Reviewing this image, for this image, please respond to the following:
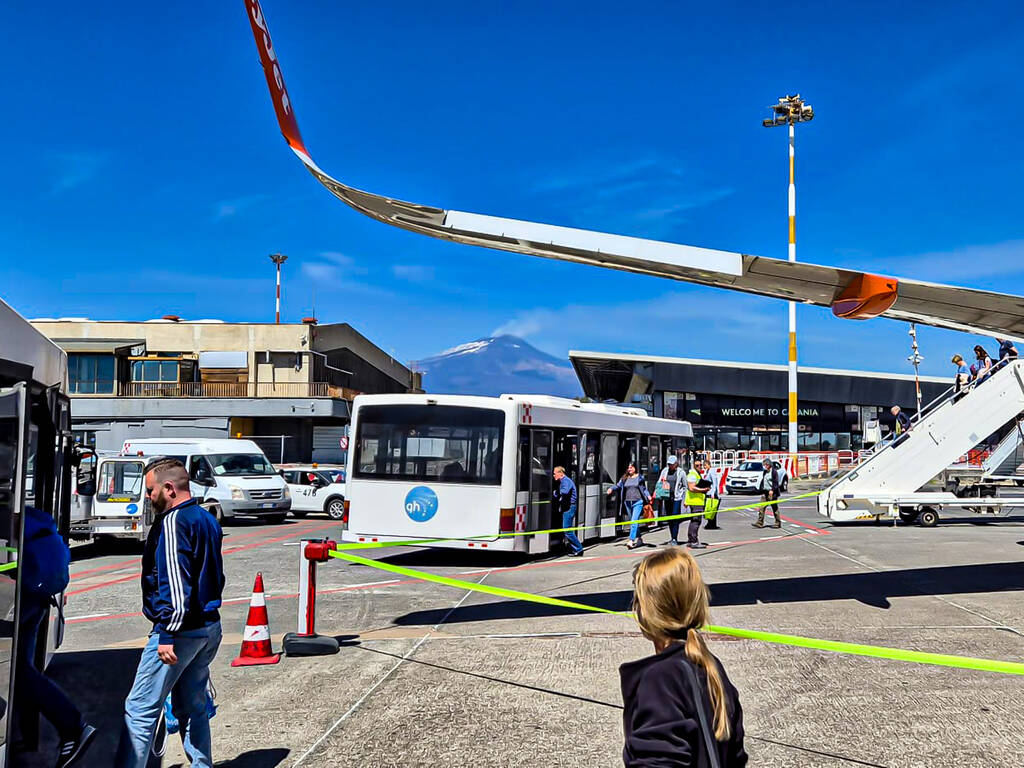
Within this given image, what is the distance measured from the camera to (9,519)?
484cm

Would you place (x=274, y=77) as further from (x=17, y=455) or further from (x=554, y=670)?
(x=554, y=670)

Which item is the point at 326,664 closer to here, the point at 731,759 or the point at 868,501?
the point at 731,759

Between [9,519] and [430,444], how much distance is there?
406 inches

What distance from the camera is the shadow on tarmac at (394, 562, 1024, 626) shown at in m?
10.3

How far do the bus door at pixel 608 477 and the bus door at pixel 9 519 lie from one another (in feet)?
48.6

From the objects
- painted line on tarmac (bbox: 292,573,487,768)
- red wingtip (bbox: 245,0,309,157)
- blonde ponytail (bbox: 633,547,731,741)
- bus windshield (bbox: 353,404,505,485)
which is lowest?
painted line on tarmac (bbox: 292,573,487,768)

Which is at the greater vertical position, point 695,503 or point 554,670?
point 695,503

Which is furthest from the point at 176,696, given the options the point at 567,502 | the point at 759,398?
the point at 759,398

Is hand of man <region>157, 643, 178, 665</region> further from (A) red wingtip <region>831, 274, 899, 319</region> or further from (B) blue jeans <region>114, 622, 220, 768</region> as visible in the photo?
(A) red wingtip <region>831, 274, 899, 319</region>

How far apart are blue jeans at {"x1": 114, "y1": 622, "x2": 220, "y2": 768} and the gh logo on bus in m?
9.81

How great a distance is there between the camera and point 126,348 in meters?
53.8

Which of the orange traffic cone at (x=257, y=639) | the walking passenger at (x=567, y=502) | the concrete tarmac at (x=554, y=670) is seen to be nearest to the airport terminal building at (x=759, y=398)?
the walking passenger at (x=567, y=502)

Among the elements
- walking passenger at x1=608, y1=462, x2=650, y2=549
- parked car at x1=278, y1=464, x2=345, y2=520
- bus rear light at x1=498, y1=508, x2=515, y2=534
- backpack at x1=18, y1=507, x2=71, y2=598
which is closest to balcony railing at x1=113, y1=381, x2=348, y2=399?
parked car at x1=278, y1=464, x2=345, y2=520

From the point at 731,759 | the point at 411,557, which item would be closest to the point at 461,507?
the point at 411,557
